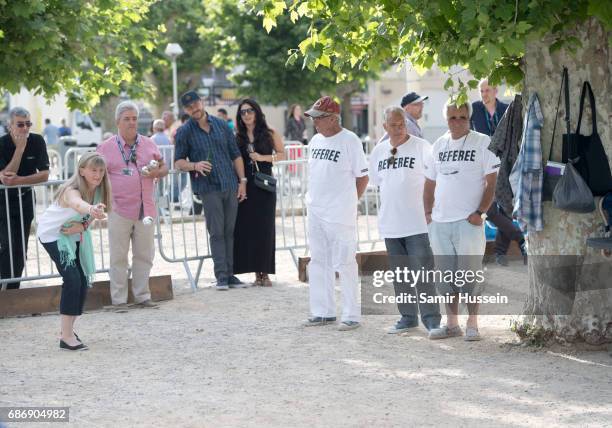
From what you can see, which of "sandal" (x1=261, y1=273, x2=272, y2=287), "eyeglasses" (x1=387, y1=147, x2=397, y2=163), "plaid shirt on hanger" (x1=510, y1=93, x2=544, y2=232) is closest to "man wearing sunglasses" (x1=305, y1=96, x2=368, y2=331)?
"eyeglasses" (x1=387, y1=147, x2=397, y2=163)

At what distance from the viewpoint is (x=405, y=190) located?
862cm

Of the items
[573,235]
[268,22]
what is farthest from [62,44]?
[573,235]

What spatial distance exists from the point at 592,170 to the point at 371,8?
2.24 metres

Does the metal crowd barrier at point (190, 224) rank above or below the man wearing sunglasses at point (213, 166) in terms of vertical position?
below

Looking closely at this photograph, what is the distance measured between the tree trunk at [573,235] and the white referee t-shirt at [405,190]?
1.00 meters

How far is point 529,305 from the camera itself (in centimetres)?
823

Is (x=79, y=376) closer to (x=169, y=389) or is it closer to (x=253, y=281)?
(x=169, y=389)

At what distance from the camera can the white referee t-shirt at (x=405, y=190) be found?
8.61 metres

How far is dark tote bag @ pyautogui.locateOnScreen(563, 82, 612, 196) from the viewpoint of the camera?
7.53 meters

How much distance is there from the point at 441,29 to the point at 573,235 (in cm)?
171

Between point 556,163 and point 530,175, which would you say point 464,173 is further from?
point 556,163

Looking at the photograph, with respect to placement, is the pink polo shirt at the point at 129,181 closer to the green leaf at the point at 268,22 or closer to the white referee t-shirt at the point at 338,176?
the white referee t-shirt at the point at 338,176

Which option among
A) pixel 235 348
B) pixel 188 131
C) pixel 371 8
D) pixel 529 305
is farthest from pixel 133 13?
pixel 529 305

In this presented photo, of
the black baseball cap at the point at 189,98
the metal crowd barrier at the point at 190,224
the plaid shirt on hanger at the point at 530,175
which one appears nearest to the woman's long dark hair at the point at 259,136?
the black baseball cap at the point at 189,98
